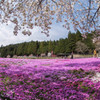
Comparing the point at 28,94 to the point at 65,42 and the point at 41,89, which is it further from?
the point at 65,42

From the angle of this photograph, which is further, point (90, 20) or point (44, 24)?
point (44, 24)

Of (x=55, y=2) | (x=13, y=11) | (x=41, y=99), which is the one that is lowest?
(x=41, y=99)

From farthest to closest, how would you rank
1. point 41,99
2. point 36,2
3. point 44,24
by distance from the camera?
point 44,24
point 36,2
point 41,99

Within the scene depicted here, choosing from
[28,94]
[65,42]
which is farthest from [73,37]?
[28,94]

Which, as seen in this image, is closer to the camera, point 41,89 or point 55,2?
point 41,89

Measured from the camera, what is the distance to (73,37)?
63594mm

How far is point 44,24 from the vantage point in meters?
8.98

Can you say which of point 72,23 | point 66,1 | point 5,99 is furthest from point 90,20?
point 5,99

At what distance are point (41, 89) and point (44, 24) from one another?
15.5ft

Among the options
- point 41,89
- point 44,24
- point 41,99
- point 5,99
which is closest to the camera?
point 5,99

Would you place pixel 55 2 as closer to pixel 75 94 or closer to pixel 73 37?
pixel 75 94

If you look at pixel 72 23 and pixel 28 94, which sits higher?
pixel 72 23

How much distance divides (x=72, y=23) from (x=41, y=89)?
5.32 m

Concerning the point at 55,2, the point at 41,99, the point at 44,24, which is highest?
the point at 55,2
